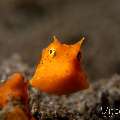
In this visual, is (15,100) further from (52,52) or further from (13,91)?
(52,52)

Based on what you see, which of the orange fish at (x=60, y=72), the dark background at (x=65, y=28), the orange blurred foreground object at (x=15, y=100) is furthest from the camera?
the dark background at (x=65, y=28)

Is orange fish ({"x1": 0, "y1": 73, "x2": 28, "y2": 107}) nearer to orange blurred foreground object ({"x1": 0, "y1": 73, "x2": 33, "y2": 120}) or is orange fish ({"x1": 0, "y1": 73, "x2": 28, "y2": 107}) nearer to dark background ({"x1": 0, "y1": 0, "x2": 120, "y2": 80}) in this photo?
orange blurred foreground object ({"x1": 0, "y1": 73, "x2": 33, "y2": 120})

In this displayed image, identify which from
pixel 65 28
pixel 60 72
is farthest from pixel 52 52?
pixel 65 28

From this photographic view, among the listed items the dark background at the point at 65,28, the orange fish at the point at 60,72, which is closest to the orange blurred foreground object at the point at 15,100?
the orange fish at the point at 60,72

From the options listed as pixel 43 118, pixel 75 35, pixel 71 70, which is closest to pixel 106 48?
pixel 75 35

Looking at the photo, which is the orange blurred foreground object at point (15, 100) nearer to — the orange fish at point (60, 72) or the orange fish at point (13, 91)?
the orange fish at point (13, 91)

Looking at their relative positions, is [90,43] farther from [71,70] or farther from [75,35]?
[71,70]

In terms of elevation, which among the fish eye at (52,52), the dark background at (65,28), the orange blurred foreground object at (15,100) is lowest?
the orange blurred foreground object at (15,100)
